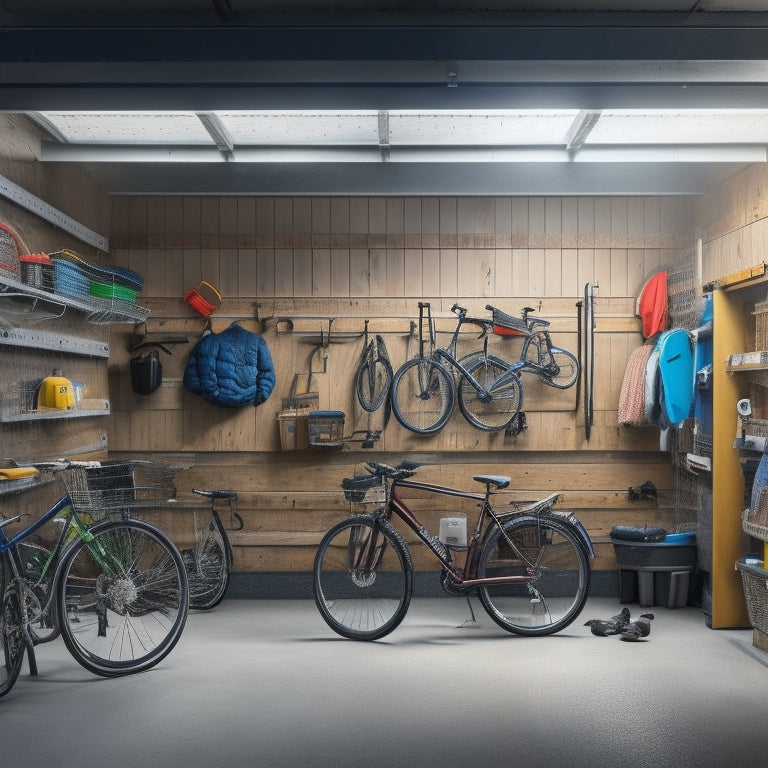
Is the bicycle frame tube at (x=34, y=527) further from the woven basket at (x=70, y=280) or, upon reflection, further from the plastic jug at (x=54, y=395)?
the woven basket at (x=70, y=280)

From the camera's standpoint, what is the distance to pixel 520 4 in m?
3.22

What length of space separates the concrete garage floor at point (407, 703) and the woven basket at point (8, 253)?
2.01 meters

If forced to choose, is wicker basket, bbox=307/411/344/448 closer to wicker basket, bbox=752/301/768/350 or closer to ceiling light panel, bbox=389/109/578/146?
ceiling light panel, bbox=389/109/578/146

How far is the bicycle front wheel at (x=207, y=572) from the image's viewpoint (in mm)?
5414

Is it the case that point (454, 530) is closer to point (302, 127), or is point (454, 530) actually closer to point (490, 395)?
point (490, 395)

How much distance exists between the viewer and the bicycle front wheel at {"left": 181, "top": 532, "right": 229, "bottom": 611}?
17.8 ft

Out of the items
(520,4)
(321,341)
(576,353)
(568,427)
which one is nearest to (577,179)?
(576,353)

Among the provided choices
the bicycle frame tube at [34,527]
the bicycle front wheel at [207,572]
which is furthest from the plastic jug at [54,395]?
the bicycle front wheel at [207,572]

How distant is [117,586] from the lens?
3973mm

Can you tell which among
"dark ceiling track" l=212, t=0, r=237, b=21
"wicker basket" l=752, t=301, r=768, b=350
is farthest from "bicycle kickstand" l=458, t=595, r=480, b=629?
"dark ceiling track" l=212, t=0, r=237, b=21

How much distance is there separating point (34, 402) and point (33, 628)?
124 centimetres

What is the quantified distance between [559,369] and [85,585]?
3.45 meters

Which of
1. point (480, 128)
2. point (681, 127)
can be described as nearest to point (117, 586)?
point (480, 128)

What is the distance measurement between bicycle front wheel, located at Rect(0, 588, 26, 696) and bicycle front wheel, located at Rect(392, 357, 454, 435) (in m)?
2.82
